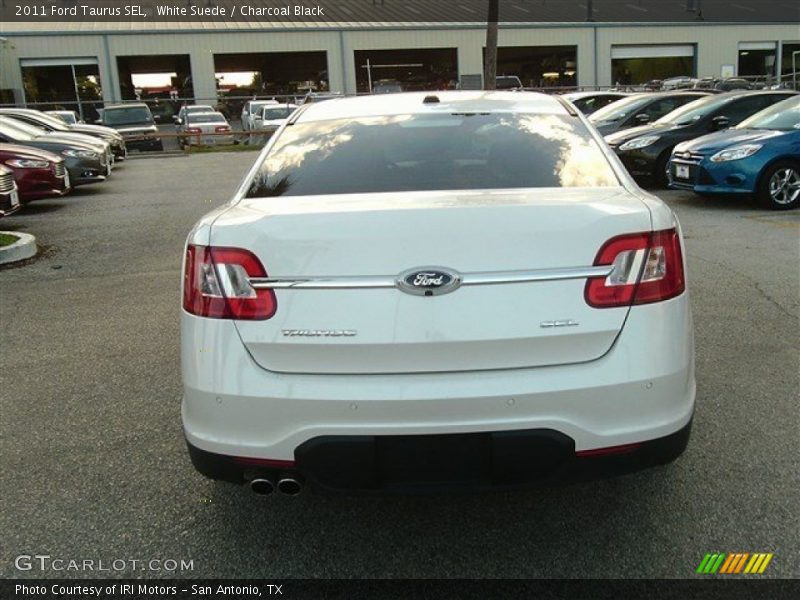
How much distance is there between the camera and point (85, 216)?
1141 centimetres

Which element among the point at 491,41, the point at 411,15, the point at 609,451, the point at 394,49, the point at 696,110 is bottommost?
the point at 609,451

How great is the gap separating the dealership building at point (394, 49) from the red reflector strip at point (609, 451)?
108 feet

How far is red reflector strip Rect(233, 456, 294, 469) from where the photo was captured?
246 cm

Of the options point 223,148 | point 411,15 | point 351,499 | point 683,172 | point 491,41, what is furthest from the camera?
point 411,15

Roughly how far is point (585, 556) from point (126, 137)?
2345 cm

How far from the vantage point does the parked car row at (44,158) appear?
36.8 feet

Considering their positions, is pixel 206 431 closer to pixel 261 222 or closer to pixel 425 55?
pixel 261 222

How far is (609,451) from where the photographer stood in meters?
2.45

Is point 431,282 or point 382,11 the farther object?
point 382,11

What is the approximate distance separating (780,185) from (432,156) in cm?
819

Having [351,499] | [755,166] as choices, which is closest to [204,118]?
[755,166]

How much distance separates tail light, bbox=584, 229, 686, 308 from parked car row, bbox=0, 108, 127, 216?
841 centimetres

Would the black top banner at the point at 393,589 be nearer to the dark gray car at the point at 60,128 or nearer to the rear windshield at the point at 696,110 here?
the rear windshield at the point at 696,110

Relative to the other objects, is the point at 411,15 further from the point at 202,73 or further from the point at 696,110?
the point at 696,110
